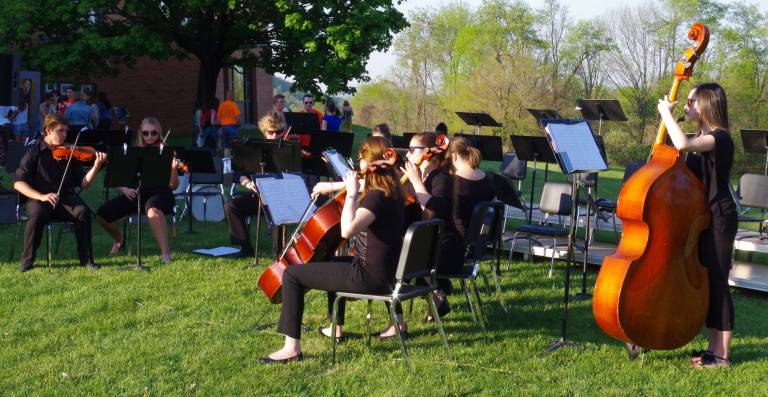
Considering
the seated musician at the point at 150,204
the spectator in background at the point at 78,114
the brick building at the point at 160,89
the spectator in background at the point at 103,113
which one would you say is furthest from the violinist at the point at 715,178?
the brick building at the point at 160,89

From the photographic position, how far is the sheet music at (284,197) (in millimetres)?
6809

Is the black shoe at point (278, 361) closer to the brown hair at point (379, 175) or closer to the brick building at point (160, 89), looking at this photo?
the brown hair at point (379, 175)

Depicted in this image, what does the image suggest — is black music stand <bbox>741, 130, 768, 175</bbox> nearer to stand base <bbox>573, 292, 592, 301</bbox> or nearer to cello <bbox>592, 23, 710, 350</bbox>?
stand base <bbox>573, 292, 592, 301</bbox>

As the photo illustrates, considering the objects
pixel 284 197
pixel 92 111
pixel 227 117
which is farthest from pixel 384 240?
pixel 227 117

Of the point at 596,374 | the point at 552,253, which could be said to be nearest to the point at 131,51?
the point at 552,253

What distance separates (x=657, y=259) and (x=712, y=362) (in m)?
0.95

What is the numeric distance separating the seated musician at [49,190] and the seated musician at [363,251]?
353cm

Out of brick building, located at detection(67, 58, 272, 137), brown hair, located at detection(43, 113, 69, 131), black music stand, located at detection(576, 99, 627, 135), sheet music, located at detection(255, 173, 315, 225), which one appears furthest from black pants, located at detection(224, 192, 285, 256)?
brick building, located at detection(67, 58, 272, 137)

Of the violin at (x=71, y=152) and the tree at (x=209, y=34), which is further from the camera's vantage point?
the tree at (x=209, y=34)

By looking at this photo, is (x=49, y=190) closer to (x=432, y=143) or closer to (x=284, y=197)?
(x=284, y=197)

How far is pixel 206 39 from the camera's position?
22359 mm

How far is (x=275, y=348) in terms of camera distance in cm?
526

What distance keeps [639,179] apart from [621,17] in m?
37.2

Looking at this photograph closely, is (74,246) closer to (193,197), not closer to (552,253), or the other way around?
(193,197)
